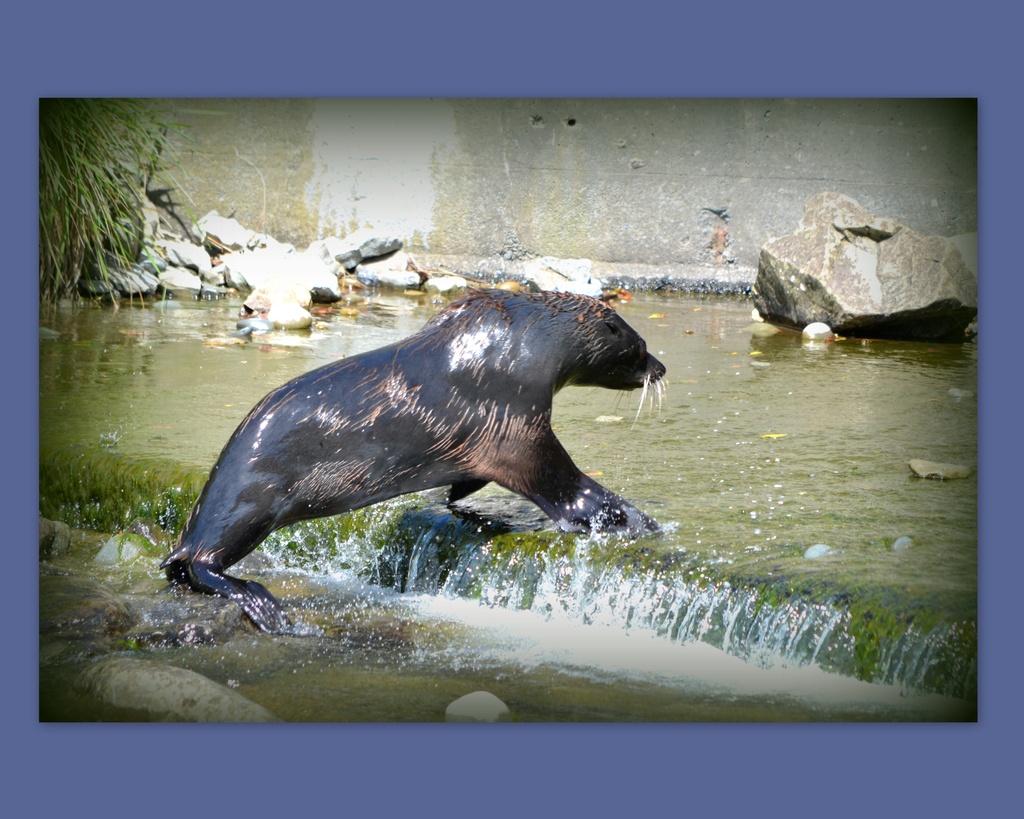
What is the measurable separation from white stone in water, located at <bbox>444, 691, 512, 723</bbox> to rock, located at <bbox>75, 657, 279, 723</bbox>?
0.51m

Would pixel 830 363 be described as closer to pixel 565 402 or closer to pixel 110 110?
pixel 565 402

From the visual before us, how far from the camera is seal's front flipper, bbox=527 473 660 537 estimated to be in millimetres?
4305

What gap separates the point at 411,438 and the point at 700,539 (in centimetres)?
97

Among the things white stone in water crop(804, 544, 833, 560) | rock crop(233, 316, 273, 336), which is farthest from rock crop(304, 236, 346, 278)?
white stone in water crop(804, 544, 833, 560)

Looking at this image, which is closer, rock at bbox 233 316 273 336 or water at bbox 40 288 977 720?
water at bbox 40 288 977 720

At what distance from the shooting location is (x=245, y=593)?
13.5 feet

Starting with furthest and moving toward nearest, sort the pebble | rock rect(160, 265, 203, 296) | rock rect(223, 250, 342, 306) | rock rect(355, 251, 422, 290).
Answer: rock rect(355, 251, 422, 290), rock rect(223, 250, 342, 306), rock rect(160, 265, 203, 296), the pebble

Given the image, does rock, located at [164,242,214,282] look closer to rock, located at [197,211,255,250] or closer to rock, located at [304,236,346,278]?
rock, located at [197,211,255,250]

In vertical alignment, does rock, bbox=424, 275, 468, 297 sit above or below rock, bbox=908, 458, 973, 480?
above

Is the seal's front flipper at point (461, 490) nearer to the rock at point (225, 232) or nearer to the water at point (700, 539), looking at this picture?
the water at point (700, 539)

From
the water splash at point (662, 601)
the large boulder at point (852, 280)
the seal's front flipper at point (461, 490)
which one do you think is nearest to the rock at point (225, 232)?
the seal's front flipper at point (461, 490)

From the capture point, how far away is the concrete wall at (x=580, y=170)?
185 inches

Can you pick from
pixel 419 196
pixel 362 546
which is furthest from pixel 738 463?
pixel 419 196

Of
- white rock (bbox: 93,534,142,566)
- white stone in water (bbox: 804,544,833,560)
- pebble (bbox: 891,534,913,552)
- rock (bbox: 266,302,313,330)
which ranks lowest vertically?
white rock (bbox: 93,534,142,566)
